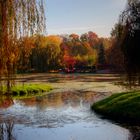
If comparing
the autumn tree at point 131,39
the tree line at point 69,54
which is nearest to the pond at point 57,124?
the autumn tree at point 131,39

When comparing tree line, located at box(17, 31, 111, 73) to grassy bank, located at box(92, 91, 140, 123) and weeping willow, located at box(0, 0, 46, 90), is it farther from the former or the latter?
weeping willow, located at box(0, 0, 46, 90)

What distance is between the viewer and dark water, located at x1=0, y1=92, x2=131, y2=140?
64.9ft

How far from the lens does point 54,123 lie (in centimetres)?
2381

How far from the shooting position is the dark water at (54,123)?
1978 centimetres

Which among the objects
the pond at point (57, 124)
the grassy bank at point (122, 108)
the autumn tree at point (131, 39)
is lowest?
the pond at point (57, 124)

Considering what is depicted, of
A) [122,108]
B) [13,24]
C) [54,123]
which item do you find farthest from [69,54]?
[13,24]

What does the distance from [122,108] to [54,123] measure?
16.3 feet

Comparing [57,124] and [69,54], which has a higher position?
[69,54]

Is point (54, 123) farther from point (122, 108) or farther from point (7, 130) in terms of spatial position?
point (122, 108)

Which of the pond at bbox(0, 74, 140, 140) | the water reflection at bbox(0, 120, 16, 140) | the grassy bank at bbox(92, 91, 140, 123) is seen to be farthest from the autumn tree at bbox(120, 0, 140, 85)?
the water reflection at bbox(0, 120, 16, 140)

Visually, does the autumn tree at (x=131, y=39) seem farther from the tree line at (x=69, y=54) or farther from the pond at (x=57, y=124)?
the tree line at (x=69, y=54)

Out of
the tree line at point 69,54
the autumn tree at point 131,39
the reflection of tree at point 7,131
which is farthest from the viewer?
the tree line at point 69,54

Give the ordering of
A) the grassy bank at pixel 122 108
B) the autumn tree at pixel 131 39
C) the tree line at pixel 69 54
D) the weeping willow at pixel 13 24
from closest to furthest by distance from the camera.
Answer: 1. the weeping willow at pixel 13 24
2. the autumn tree at pixel 131 39
3. the grassy bank at pixel 122 108
4. the tree line at pixel 69 54

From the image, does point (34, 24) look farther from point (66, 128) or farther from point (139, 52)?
point (66, 128)
